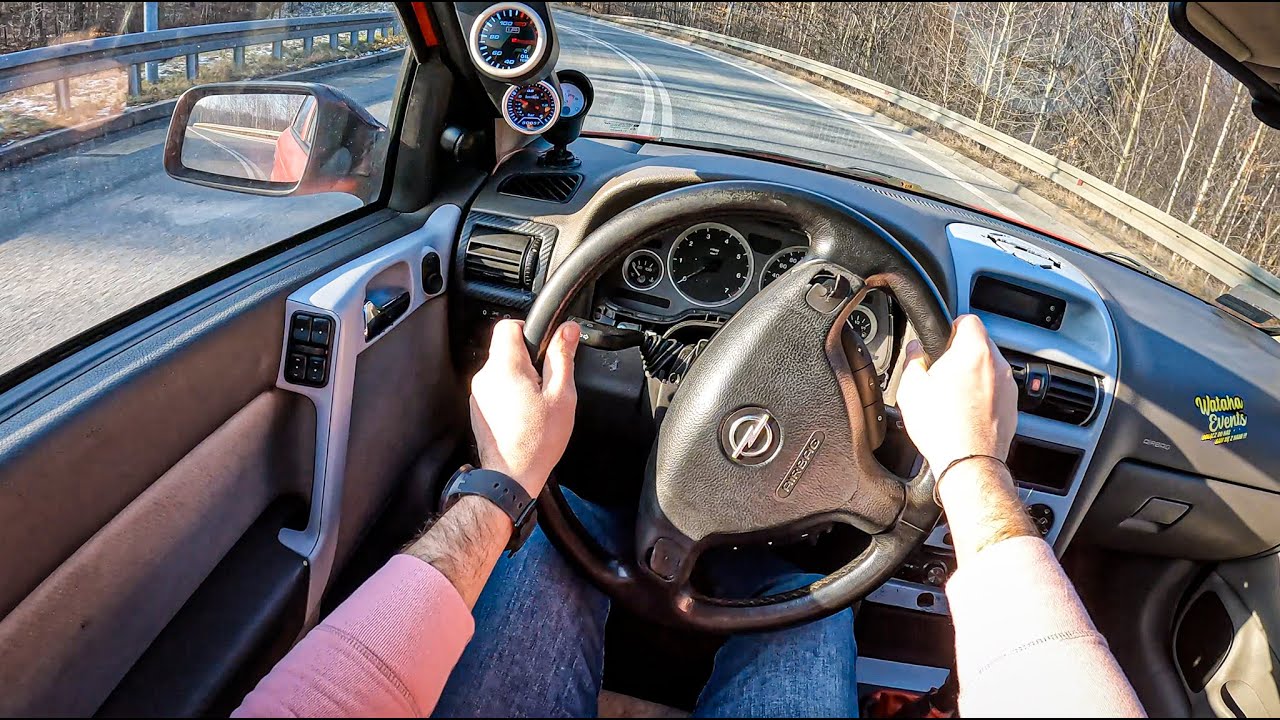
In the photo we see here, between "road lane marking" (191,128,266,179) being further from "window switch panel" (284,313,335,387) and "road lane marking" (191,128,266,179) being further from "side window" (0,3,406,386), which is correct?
"window switch panel" (284,313,335,387)

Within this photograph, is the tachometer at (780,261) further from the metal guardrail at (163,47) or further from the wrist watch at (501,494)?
the metal guardrail at (163,47)

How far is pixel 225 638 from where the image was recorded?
5.76 feet

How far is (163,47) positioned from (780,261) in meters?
1.63

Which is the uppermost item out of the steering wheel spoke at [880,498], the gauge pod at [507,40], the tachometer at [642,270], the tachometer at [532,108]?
the gauge pod at [507,40]

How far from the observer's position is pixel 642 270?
93.5 inches

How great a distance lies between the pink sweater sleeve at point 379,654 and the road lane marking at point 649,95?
236cm

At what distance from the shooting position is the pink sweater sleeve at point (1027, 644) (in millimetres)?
1021

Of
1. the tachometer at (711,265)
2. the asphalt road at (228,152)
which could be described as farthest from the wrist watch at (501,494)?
the asphalt road at (228,152)

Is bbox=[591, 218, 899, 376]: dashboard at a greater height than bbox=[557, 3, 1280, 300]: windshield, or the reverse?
bbox=[557, 3, 1280, 300]: windshield

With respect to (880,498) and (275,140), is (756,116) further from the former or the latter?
(880,498)

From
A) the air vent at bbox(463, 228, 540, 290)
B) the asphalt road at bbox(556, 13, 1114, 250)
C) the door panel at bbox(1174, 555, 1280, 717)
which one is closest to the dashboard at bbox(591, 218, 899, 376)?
the air vent at bbox(463, 228, 540, 290)

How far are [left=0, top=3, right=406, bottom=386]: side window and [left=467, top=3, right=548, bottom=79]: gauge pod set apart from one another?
27cm

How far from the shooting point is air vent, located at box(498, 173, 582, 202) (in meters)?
2.57

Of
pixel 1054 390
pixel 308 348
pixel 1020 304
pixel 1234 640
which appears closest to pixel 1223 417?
pixel 1054 390
